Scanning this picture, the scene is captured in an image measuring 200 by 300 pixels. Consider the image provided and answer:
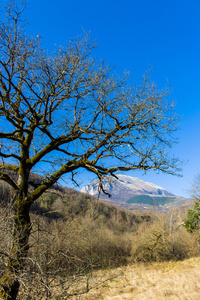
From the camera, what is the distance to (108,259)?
62.9 feet

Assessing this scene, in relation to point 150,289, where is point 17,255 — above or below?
above

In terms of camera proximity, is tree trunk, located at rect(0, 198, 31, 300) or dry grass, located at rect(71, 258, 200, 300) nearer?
tree trunk, located at rect(0, 198, 31, 300)

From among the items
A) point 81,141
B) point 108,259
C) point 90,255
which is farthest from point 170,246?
point 81,141

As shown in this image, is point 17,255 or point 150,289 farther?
point 150,289

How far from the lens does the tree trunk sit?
12.7 ft

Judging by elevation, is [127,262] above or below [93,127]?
below

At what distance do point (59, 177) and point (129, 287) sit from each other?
961 centimetres

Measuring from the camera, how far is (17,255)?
446 cm

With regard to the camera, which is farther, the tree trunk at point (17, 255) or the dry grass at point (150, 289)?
the dry grass at point (150, 289)

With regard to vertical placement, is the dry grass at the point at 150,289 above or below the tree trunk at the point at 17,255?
below

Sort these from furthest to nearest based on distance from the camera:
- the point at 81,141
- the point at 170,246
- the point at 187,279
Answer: the point at 170,246 → the point at 187,279 → the point at 81,141

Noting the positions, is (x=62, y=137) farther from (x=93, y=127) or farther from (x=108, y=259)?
(x=108, y=259)

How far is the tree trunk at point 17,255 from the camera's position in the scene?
3865 millimetres

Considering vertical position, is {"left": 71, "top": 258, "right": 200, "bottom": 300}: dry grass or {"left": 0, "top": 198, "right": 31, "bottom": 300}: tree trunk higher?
{"left": 0, "top": 198, "right": 31, "bottom": 300}: tree trunk
